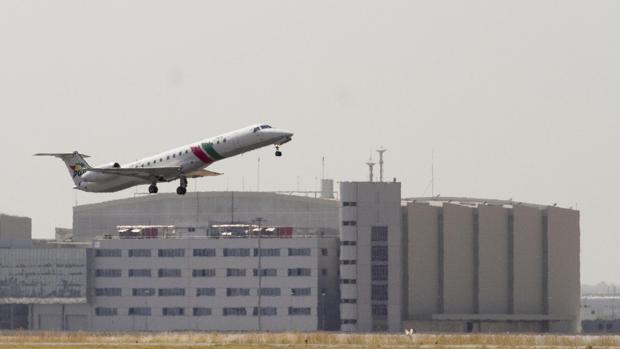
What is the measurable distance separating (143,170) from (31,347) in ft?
60.3

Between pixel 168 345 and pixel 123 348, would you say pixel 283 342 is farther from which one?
pixel 123 348

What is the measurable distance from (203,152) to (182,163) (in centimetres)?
257

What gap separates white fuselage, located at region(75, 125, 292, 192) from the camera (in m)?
147

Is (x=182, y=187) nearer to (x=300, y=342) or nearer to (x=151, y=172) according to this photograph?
(x=151, y=172)

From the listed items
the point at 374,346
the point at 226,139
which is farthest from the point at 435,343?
the point at 226,139

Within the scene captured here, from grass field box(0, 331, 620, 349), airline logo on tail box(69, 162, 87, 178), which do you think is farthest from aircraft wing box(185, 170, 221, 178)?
airline logo on tail box(69, 162, 87, 178)

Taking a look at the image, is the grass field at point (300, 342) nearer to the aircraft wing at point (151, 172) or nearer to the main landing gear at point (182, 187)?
the main landing gear at point (182, 187)

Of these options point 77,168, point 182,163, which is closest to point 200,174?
point 182,163

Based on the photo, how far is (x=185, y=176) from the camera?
500ft

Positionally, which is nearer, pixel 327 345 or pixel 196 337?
pixel 327 345

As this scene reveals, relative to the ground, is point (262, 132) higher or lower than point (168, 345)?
higher

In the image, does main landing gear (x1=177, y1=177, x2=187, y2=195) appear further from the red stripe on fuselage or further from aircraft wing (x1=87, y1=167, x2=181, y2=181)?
the red stripe on fuselage

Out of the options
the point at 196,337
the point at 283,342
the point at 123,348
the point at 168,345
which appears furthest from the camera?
the point at 196,337

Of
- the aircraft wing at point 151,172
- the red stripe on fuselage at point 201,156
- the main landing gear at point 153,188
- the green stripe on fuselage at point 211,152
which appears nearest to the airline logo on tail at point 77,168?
the aircraft wing at point 151,172
